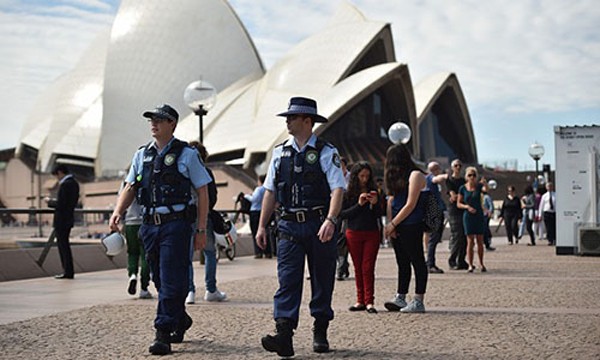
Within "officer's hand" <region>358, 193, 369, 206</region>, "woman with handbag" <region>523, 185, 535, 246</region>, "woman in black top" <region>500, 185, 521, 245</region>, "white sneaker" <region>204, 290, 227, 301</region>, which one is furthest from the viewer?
"woman with handbag" <region>523, 185, 535, 246</region>

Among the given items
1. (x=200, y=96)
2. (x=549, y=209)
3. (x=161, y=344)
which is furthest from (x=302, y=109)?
(x=549, y=209)

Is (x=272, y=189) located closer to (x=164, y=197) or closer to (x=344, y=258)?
(x=164, y=197)

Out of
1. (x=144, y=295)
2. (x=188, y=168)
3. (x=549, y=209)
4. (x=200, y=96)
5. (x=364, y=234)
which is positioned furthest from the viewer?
A: (x=549, y=209)

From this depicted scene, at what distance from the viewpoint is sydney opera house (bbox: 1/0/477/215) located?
1806 inches

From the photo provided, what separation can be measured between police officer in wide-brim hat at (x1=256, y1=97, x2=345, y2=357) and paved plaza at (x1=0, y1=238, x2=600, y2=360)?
13.5 inches

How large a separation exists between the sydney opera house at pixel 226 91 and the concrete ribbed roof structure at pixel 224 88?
0.07m

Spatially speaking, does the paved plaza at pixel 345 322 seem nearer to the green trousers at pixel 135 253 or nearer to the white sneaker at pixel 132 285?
the white sneaker at pixel 132 285

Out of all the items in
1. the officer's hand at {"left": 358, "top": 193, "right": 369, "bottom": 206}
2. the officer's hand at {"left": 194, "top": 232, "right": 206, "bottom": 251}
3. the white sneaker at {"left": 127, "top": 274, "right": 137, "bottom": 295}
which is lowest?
the white sneaker at {"left": 127, "top": 274, "right": 137, "bottom": 295}

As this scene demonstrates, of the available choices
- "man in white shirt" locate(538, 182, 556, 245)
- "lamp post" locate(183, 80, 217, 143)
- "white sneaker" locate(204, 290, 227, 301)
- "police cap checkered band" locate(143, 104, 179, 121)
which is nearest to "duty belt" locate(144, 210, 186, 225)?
"police cap checkered band" locate(143, 104, 179, 121)

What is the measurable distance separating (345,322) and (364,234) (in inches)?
40.9

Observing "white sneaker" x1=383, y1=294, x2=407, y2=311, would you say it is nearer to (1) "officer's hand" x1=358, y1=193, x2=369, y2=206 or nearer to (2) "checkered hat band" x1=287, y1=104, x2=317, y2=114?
(1) "officer's hand" x1=358, y1=193, x2=369, y2=206

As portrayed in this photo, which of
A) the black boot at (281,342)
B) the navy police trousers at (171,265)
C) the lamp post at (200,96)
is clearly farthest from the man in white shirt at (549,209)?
the black boot at (281,342)

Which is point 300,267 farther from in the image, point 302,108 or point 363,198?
point 363,198

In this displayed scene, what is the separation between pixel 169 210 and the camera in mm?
5324
